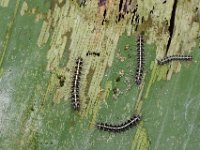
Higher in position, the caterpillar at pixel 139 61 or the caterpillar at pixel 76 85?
the caterpillar at pixel 139 61

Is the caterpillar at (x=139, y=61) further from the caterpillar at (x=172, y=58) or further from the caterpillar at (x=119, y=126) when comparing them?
the caterpillar at (x=119, y=126)

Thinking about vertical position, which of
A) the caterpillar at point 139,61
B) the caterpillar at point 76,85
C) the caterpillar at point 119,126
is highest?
the caterpillar at point 139,61

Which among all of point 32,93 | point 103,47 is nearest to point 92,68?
point 103,47

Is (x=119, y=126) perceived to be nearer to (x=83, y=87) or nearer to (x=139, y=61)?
(x=83, y=87)

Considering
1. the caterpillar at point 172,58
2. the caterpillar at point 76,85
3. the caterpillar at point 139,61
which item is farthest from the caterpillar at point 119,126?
the caterpillar at point 172,58

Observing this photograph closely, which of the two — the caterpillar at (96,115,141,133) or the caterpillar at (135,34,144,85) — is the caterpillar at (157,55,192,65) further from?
the caterpillar at (96,115,141,133)

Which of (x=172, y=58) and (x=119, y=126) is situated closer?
(x=119, y=126)

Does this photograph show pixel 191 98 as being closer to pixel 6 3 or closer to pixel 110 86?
pixel 110 86

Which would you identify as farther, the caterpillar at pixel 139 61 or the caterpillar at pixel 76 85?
the caterpillar at pixel 139 61

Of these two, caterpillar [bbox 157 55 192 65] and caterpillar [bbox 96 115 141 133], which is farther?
caterpillar [bbox 157 55 192 65]

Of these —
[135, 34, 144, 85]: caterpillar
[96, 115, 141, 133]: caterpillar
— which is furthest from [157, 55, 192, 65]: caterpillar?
[96, 115, 141, 133]: caterpillar

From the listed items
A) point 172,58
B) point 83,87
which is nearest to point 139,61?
point 172,58
